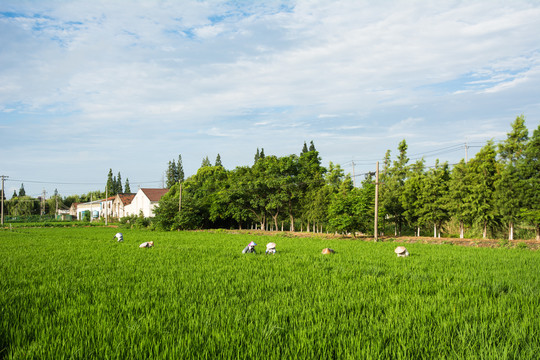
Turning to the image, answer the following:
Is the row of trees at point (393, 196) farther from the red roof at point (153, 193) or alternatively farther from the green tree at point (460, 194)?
the red roof at point (153, 193)

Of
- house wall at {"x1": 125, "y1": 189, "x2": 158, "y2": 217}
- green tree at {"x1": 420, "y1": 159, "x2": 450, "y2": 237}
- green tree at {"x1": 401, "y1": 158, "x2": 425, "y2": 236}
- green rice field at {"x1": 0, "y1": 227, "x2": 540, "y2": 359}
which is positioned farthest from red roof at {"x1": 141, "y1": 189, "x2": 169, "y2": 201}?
green rice field at {"x1": 0, "y1": 227, "x2": 540, "y2": 359}

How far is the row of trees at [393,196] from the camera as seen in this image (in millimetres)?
18516

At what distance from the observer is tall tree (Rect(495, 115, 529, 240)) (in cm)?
1814

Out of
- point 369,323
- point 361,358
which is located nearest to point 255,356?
point 361,358

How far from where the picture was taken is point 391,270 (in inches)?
343

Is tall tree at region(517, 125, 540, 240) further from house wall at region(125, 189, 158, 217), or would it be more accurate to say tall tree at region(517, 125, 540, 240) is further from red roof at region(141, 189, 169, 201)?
red roof at region(141, 189, 169, 201)

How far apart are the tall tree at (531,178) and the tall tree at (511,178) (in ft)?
0.85

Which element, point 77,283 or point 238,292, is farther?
point 77,283

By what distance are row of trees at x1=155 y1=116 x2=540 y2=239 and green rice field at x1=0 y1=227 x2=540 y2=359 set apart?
12.5 m

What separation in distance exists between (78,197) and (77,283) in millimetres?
116147

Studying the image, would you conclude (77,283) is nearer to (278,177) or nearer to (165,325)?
(165,325)

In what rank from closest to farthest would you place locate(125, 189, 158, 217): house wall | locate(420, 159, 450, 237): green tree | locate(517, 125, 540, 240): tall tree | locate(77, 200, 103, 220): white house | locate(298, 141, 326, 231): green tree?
1. locate(517, 125, 540, 240): tall tree
2. locate(420, 159, 450, 237): green tree
3. locate(298, 141, 326, 231): green tree
4. locate(125, 189, 158, 217): house wall
5. locate(77, 200, 103, 220): white house

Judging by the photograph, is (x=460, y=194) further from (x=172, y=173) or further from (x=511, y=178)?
(x=172, y=173)

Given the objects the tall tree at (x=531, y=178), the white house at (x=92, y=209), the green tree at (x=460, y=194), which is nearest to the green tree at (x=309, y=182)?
the green tree at (x=460, y=194)
